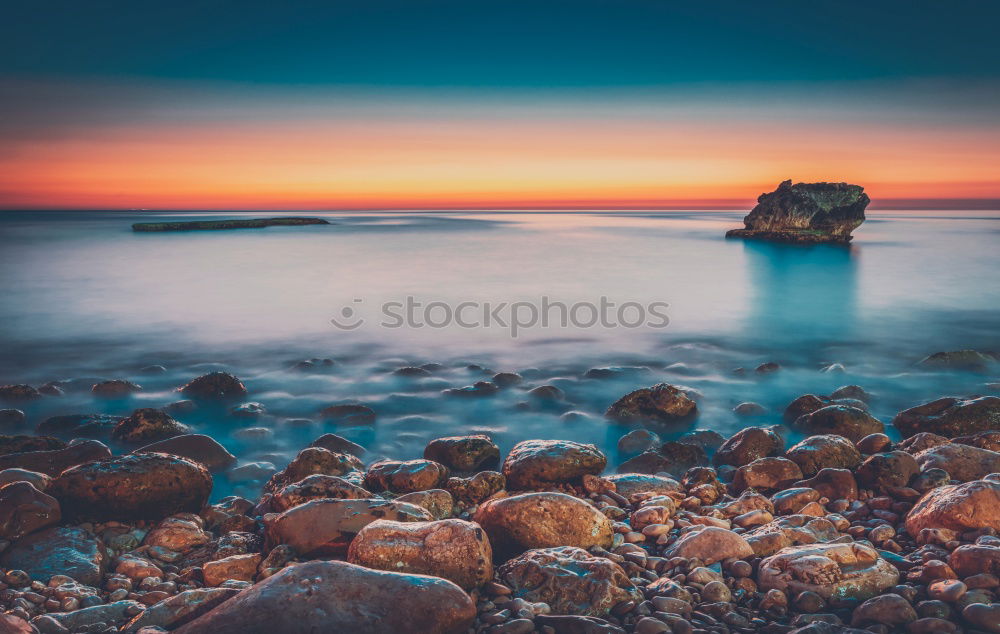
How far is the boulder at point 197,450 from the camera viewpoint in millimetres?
5215

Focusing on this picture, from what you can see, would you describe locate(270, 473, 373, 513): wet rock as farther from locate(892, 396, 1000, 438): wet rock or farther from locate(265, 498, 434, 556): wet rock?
locate(892, 396, 1000, 438): wet rock

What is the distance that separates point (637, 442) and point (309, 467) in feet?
9.70

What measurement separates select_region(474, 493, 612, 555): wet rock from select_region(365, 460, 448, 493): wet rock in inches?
36.9

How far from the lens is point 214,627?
260cm

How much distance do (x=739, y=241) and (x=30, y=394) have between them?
1540 inches

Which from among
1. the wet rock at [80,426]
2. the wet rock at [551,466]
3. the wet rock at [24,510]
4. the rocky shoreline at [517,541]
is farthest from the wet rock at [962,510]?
the wet rock at [80,426]

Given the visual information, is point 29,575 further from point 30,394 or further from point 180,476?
point 30,394

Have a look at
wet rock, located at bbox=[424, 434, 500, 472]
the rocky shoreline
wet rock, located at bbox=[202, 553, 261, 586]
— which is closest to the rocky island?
the rocky shoreline

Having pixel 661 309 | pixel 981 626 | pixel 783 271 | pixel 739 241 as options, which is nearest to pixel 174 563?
pixel 981 626

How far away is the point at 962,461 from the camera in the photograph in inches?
181

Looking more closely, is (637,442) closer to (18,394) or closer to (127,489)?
(127,489)

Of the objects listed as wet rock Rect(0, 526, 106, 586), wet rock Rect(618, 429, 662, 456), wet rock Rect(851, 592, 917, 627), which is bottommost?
wet rock Rect(618, 429, 662, 456)

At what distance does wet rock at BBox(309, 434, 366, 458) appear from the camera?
5.70 m

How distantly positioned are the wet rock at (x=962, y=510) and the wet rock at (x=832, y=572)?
27.0 inches
